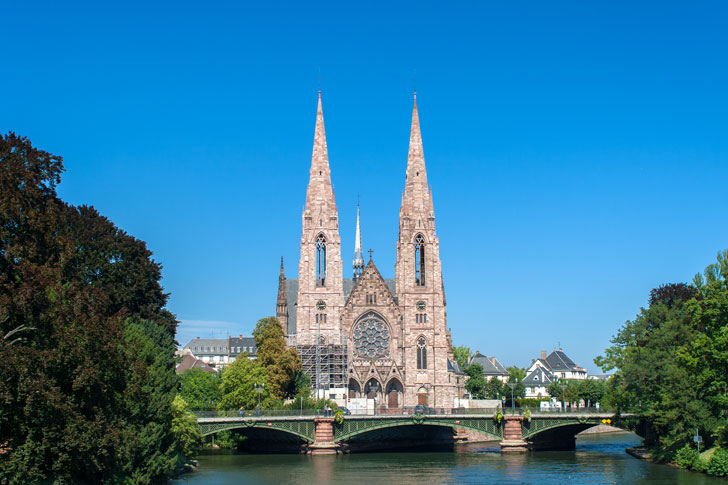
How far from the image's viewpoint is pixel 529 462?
5688cm

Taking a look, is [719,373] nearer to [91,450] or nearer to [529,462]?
[529,462]

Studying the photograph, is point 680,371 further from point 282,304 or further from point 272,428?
point 282,304

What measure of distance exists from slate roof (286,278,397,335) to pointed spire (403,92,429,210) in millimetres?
10257

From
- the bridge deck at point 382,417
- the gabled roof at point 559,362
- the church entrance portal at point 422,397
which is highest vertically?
the gabled roof at point 559,362

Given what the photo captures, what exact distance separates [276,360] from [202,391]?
10.6m

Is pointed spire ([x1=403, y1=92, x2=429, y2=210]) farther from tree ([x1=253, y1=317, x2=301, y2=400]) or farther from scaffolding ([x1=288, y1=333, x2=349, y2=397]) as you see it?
tree ([x1=253, y1=317, x2=301, y2=400])

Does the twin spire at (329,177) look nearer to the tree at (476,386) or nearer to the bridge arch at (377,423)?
the bridge arch at (377,423)

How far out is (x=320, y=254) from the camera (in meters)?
85.2

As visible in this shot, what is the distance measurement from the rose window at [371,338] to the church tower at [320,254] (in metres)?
2.80

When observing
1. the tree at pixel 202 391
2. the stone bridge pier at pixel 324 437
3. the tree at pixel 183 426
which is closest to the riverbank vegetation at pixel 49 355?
the tree at pixel 183 426

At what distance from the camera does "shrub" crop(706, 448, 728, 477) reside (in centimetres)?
4384

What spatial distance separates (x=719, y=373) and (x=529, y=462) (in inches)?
654

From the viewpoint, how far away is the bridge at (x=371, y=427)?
203ft

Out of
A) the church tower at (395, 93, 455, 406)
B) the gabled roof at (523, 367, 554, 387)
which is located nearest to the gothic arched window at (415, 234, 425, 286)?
the church tower at (395, 93, 455, 406)
